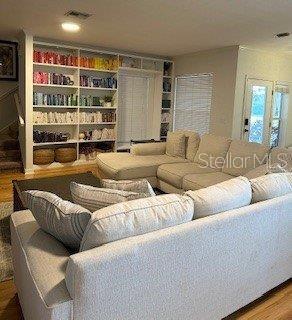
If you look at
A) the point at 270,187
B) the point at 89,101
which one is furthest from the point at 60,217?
the point at 89,101

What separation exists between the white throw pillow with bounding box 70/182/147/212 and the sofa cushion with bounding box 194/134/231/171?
2.54 m

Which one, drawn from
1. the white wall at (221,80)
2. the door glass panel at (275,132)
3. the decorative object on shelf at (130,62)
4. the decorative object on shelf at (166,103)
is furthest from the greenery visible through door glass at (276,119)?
the decorative object on shelf at (130,62)

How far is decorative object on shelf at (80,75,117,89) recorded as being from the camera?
5668 mm

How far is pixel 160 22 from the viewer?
3.87 metres

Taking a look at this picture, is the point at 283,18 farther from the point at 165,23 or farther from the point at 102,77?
the point at 102,77

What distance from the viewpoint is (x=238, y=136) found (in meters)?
5.58

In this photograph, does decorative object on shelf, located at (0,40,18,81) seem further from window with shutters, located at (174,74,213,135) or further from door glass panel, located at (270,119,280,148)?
door glass panel, located at (270,119,280,148)

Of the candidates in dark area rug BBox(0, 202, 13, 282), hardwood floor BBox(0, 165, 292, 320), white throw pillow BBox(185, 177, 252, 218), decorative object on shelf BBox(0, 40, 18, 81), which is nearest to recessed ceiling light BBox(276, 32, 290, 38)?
white throw pillow BBox(185, 177, 252, 218)

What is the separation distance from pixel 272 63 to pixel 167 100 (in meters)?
2.34

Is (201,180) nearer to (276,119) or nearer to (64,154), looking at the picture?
(64,154)

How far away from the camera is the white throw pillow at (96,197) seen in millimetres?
1585

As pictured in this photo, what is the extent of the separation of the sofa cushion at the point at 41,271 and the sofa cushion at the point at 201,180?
1.99 m

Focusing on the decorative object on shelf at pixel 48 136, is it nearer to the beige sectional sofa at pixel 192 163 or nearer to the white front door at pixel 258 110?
the beige sectional sofa at pixel 192 163

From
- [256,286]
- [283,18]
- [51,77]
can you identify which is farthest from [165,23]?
[256,286]
